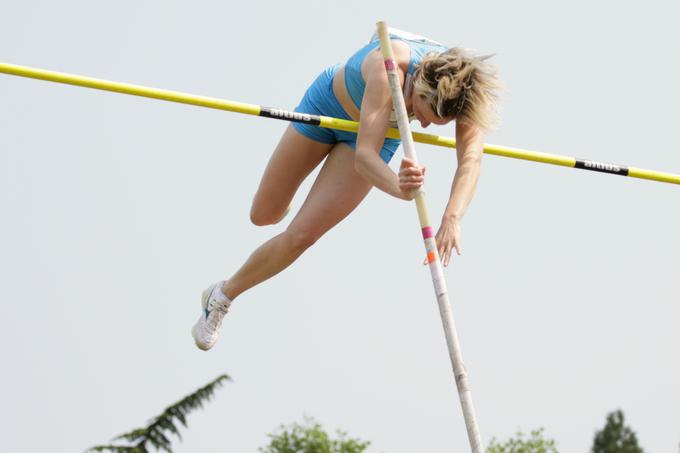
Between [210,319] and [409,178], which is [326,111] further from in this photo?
[210,319]

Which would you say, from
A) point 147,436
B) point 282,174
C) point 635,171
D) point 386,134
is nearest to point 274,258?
point 282,174

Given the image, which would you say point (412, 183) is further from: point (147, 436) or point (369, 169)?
point (147, 436)

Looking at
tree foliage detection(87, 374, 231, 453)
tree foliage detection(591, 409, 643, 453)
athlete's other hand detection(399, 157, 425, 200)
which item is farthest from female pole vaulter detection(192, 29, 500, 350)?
tree foliage detection(591, 409, 643, 453)

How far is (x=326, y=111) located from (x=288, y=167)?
15.5 inches

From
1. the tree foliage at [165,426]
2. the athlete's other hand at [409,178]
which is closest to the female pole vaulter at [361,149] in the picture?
the athlete's other hand at [409,178]

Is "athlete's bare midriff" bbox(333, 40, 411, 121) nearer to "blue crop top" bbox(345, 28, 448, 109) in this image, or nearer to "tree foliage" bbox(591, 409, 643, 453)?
"blue crop top" bbox(345, 28, 448, 109)

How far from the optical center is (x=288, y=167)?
8.94 metres

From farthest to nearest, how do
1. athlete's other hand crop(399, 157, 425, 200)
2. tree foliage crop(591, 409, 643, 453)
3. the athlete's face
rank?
tree foliage crop(591, 409, 643, 453) → the athlete's face → athlete's other hand crop(399, 157, 425, 200)

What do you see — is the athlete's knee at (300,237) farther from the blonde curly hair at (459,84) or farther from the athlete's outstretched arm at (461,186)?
the blonde curly hair at (459,84)

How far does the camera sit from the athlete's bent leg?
8.80 metres

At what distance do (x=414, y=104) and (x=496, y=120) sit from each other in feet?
1.51

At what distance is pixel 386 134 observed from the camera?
855cm

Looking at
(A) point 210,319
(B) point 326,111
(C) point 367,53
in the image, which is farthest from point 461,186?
(A) point 210,319

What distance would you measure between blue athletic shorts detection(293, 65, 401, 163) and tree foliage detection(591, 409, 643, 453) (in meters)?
49.5
